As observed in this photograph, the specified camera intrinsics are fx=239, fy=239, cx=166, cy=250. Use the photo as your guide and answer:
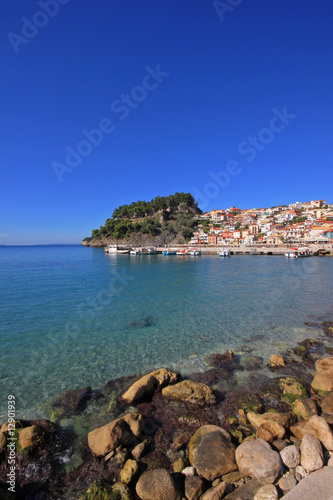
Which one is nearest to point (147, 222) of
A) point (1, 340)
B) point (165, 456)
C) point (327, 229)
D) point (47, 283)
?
point (327, 229)

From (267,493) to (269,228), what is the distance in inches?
4879

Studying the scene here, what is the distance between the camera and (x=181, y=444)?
236 inches

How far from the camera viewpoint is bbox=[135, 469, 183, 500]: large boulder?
4.60m

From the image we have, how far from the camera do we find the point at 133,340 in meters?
12.6

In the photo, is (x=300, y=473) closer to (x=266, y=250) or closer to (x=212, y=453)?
(x=212, y=453)

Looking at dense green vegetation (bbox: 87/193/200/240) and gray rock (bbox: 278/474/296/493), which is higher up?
dense green vegetation (bbox: 87/193/200/240)

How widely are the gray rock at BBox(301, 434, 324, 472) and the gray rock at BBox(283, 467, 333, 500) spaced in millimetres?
498

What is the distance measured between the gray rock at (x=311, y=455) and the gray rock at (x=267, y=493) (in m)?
1.05

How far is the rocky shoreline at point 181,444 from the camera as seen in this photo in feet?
15.3

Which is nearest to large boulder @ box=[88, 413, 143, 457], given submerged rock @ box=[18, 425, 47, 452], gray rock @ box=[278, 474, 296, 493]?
submerged rock @ box=[18, 425, 47, 452]

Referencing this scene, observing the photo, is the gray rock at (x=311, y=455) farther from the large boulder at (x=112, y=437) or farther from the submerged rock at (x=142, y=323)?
the submerged rock at (x=142, y=323)

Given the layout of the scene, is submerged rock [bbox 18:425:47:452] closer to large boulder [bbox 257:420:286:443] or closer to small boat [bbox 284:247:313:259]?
large boulder [bbox 257:420:286:443]

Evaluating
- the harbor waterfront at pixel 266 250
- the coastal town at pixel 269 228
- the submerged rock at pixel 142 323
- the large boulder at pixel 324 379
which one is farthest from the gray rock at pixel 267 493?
the coastal town at pixel 269 228

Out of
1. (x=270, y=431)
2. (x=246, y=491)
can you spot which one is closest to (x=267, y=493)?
(x=246, y=491)
